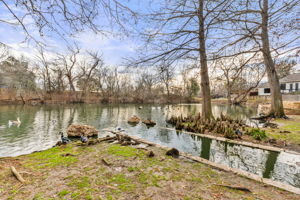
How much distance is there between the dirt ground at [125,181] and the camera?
7.50 ft

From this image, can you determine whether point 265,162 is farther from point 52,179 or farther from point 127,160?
point 52,179

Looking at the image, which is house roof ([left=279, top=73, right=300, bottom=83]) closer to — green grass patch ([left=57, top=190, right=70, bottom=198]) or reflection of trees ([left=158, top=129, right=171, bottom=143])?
reflection of trees ([left=158, top=129, right=171, bottom=143])

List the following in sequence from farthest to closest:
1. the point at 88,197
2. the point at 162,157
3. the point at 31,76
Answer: the point at 31,76 < the point at 162,157 < the point at 88,197

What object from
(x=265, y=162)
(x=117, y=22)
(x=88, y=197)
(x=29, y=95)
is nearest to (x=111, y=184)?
(x=88, y=197)

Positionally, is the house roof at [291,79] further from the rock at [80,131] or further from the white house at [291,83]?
the rock at [80,131]

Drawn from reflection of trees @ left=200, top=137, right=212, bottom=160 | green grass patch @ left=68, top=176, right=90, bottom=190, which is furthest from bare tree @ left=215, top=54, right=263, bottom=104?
green grass patch @ left=68, top=176, right=90, bottom=190

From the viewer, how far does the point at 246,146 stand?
541 cm

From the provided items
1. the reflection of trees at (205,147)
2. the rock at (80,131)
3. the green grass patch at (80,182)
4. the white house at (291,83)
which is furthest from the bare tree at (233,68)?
the white house at (291,83)

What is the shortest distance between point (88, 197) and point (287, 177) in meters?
4.18

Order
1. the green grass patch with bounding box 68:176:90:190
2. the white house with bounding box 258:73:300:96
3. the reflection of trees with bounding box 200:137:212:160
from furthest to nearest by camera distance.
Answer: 1. the white house with bounding box 258:73:300:96
2. the reflection of trees with bounding box 200:137:212:160
3. the green grass patch with bounding box 68:176:90:190

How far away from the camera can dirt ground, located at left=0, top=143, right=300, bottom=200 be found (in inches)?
90.0

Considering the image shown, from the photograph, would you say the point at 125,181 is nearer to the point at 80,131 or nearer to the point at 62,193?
the point at 62,193

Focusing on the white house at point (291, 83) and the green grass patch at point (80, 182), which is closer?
the green grass patch at point (80, 182)

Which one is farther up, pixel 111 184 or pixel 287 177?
pixel 111 184
